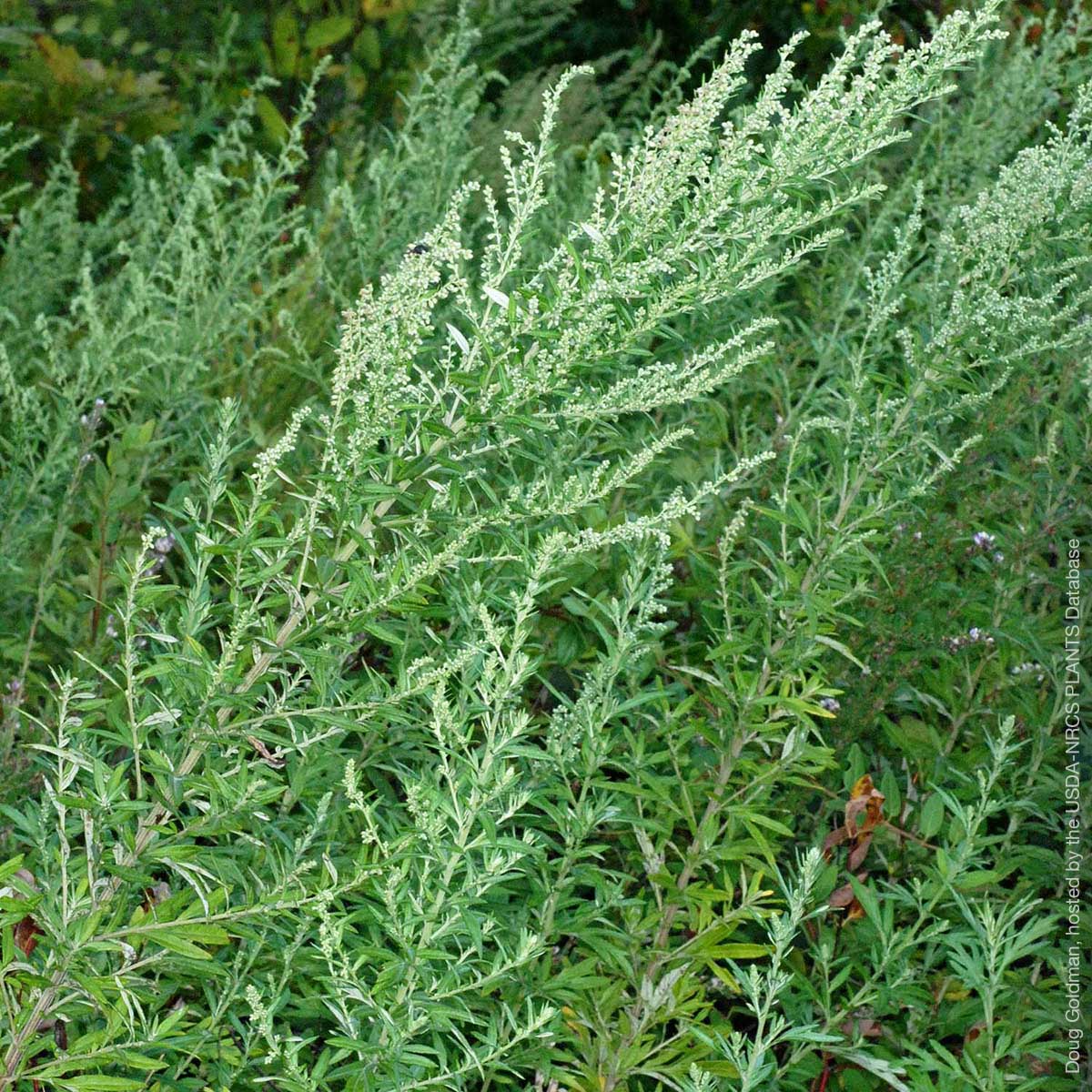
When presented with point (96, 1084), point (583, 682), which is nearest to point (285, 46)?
point (583, 682)

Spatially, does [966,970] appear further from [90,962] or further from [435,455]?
[90,962]

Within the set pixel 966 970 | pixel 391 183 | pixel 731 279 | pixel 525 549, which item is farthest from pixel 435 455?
pixel 391 183

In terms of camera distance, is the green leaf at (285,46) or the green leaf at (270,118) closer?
the green leaf at (270,118)

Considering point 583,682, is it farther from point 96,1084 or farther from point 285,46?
point 285,46

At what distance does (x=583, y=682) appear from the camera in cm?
259

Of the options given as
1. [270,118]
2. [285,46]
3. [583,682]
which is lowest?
[583,682]

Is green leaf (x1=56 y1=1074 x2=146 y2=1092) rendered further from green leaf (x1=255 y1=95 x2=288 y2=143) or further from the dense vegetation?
green leaf (x1=255 y1=95 x2=288 y2=143)

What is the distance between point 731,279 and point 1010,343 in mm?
1011

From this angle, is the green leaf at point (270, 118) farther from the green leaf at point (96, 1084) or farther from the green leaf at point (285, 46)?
the green leaf at point (96, 1084)

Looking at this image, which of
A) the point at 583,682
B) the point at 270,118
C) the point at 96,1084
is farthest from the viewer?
the point at 270,118

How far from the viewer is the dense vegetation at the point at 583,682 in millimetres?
1869

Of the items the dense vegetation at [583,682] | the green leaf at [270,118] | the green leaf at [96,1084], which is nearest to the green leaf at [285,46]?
the green leaf at [270,118]

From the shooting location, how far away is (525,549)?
2002 mm

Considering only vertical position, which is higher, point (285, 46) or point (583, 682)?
point (285, 46)
